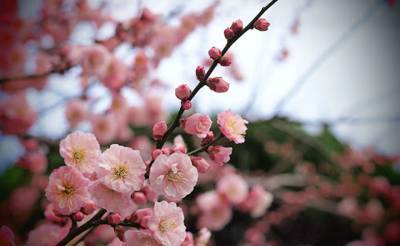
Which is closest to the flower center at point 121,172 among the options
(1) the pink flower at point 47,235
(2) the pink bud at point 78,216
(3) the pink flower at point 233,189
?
(2) the pink bud at point 78,216

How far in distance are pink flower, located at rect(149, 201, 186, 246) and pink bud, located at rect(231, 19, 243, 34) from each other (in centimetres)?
66

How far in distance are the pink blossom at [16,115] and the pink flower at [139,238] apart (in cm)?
246

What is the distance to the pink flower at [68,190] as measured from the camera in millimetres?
1137

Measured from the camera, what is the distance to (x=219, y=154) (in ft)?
3.96

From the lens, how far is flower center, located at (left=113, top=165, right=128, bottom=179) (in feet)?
3.55

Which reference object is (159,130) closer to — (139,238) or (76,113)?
(139,238)

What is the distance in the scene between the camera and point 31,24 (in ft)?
12.1

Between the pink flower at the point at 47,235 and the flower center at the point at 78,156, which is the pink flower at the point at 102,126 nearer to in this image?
the pink flower at the point at 47,235

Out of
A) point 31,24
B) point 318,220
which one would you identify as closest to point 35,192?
point 31,24

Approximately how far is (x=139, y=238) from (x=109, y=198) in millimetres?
183

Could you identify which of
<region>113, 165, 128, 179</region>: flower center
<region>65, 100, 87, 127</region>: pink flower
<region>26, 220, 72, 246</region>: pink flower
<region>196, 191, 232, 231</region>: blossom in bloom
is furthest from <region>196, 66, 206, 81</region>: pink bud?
<region>65, 100, 87, 127</region>: pink flower

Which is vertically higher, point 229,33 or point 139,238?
point 229,33

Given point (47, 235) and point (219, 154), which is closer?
point (219, 154)

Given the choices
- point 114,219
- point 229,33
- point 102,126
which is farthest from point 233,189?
point 229,33
